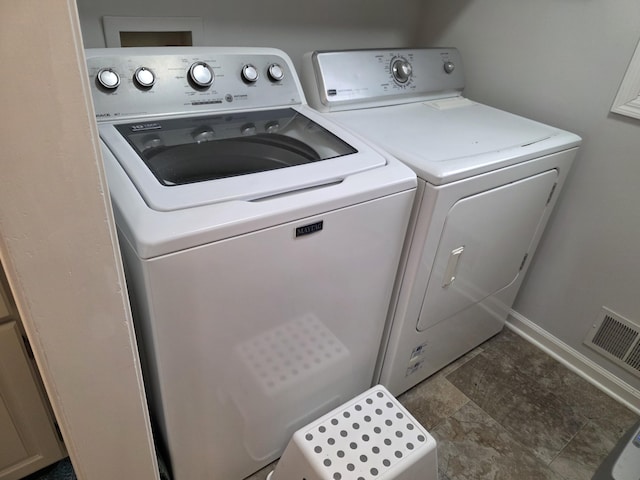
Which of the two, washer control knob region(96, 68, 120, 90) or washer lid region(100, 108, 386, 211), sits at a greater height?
washer control knob region(96, 68, 120, 90)

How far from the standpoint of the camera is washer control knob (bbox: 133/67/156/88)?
1.21 metres

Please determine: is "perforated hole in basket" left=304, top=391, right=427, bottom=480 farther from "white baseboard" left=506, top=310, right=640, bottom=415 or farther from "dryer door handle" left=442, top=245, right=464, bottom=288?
"white baseboard" left=506, top=310, right=640, bottom=415

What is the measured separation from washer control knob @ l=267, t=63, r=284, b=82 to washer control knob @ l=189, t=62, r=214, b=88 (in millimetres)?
200

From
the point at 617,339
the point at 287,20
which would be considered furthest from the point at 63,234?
the point at 617,339

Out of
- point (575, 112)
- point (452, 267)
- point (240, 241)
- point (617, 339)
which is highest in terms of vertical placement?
point (575, 112)

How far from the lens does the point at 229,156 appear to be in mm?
1240

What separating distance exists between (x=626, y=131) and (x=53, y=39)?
173 cm

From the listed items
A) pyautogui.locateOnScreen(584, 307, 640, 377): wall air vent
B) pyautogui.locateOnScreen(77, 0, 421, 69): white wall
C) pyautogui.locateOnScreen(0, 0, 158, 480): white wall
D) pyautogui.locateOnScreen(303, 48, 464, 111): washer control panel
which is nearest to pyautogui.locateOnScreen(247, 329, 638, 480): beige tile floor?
pyautogui.locateOnScreen(584, 307, 640, 377): wall air vent

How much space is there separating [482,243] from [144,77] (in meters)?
1.15

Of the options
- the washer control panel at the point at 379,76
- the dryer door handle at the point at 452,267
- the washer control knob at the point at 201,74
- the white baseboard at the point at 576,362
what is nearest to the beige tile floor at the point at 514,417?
the white baseboard at the point at 576,362

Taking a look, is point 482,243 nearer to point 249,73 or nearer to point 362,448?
point 362,448

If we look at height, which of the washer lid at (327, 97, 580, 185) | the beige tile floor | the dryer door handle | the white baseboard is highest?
the washer lid at (327, 97, 580, 185)

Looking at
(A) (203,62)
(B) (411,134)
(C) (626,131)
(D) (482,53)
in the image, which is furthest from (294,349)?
(D) (482,53)

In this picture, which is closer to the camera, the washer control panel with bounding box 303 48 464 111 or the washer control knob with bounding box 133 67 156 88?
the washer control knob with bounding box 133 67 156 88
